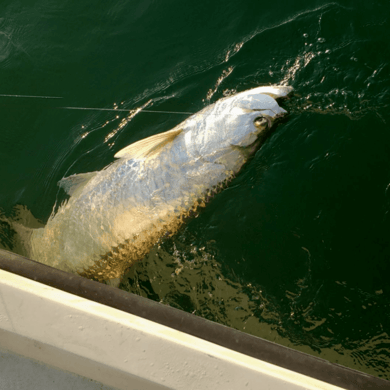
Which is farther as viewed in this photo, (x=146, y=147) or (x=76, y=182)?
(x=76, y=182)

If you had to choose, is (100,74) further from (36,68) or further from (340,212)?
(340,212)

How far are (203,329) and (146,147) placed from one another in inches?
73.6

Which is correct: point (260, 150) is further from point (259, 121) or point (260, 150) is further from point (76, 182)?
point (76, 182)

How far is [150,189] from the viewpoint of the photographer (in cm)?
371

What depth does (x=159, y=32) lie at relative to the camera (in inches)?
193

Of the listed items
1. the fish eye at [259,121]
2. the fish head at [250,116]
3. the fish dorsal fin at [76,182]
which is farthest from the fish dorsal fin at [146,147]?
the fish eye at [259,121]

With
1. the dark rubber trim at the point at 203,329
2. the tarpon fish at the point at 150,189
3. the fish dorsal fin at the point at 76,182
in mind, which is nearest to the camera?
the dark rubber trim at the point at 203,329

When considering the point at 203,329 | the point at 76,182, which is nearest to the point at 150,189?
the point at 76,182

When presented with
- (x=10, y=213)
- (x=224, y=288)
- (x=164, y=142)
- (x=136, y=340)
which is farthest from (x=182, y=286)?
(x=10, y=213)

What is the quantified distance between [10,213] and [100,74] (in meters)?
1.96

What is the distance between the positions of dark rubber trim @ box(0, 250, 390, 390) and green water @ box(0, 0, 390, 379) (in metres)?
1.35

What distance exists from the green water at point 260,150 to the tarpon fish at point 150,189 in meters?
0.26

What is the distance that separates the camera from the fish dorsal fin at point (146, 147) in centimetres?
373

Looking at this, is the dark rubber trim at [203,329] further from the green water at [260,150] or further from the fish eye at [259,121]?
the fish eye at [259,121]
